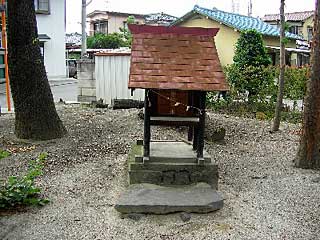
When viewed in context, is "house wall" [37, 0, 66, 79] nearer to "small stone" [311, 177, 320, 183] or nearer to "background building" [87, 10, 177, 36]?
"background building" [87, 10, 177, 36]

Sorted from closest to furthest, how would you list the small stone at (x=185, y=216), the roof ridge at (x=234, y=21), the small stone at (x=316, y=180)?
the small stone at (x=185, y=216) < the small stone at (x=316, y=180) < the roof ridge at (x=234, y=21)

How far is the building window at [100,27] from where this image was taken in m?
42.4

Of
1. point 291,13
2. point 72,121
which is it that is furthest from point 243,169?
point 291,13

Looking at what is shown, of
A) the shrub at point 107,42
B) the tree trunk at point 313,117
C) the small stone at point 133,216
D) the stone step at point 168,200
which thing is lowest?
the small stone at point 133,216

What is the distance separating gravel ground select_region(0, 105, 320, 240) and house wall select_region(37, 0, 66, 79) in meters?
17.3

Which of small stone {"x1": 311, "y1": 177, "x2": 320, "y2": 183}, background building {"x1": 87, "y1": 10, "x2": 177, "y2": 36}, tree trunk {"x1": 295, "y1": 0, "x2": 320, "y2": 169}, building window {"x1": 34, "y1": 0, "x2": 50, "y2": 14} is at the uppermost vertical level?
background building {"x1": 87, "y1": 10, "x2": 177, "y2": 36}

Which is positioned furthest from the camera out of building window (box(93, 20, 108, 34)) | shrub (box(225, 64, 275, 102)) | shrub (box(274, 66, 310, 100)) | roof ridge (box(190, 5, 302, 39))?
building window (box(93, 20, 108, 34))

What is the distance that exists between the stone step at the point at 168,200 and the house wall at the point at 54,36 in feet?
72.2

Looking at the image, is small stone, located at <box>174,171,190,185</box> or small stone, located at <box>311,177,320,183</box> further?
small stone, located at <box>311,177,320,183</box>

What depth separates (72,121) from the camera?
31.4ft

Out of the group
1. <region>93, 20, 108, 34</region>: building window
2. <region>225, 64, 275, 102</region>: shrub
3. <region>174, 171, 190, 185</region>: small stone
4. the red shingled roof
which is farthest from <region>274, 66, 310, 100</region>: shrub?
<region>93, 20, 108, 34</region>: building window

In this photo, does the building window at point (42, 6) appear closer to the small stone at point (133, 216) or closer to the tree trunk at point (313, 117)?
the tree trunk at point (313, 117)

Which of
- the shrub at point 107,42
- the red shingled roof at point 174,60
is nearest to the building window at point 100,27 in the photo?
the shrub at point 107,42

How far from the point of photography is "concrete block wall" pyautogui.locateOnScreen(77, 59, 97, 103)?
12906 millimetres
